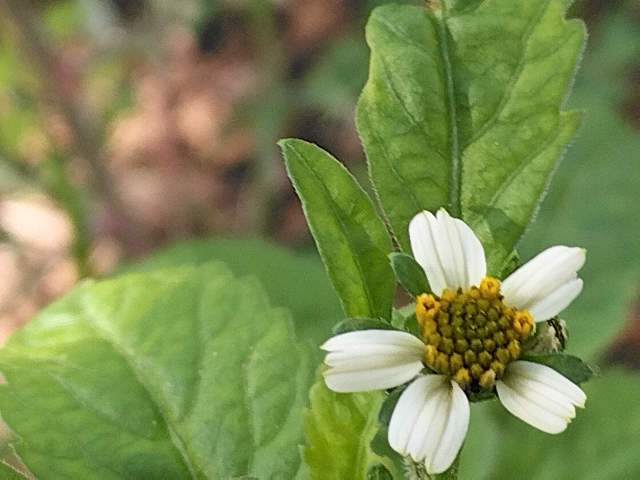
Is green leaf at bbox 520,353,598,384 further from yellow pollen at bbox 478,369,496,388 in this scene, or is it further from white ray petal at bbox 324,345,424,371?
white ray petal at bbox 324,345,424,371

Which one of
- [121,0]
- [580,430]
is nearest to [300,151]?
[580,430]

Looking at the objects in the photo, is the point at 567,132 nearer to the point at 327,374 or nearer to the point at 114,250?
the point at 327,374

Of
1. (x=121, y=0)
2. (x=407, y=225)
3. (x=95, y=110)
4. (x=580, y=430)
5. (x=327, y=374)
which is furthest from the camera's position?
(x=121, y=0)

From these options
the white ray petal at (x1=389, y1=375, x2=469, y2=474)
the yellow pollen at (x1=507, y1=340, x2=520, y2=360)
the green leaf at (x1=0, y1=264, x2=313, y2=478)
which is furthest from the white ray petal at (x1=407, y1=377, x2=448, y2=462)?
the green leaf at (x1=0, y1=264, x2=313, y2=478)

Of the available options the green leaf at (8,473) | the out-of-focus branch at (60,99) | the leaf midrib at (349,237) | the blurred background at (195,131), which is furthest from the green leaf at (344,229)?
the out-of-focus branch at (60,99)

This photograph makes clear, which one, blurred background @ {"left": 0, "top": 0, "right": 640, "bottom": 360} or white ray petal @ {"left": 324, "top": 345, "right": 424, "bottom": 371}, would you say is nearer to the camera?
white ray petal @ {"left": 324, "top": 345, "right": 424, "bottom": 371}

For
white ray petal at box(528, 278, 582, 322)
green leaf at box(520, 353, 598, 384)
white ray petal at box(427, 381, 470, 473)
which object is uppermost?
white ray petal at box(528, 278, 582, 322)

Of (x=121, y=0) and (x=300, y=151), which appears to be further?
(x=121, y=0)
